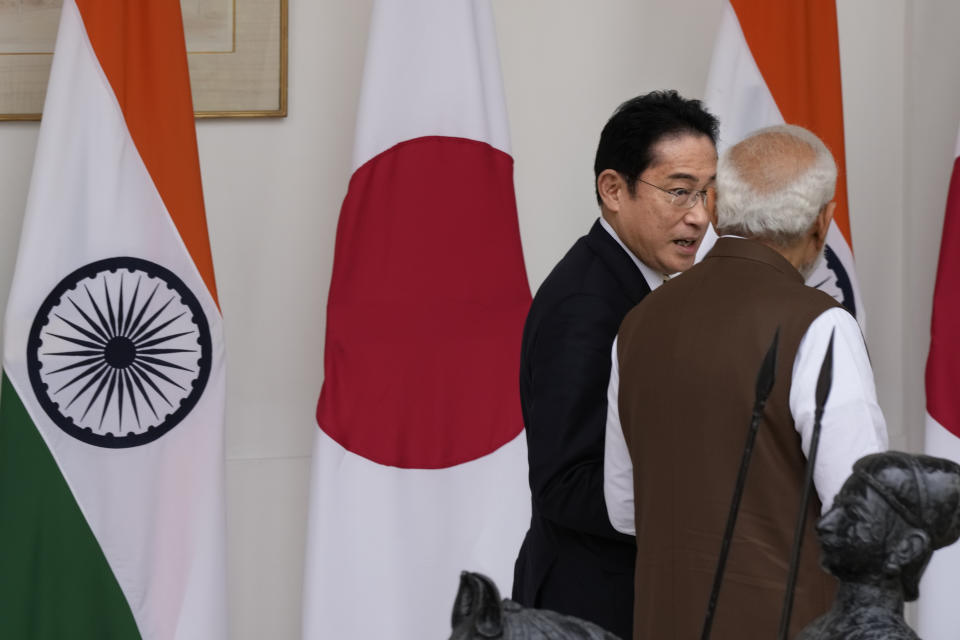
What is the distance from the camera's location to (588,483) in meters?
1.74

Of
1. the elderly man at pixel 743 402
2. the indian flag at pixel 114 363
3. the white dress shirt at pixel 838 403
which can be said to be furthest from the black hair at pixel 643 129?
the indian flag at pixel 114 363

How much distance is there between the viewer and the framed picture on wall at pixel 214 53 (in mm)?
3434

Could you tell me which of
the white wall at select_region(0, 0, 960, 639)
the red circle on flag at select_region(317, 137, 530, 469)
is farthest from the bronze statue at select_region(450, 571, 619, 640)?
the white wall at select_region(0, 0, 960, 639)

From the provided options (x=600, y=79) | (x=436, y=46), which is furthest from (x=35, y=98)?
(x=600, y=79)

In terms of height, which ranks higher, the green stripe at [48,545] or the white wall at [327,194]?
the white wall at [327,194]

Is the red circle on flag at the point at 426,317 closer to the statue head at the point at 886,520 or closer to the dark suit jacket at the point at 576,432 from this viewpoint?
the dark suit jacket at the point at 576,432

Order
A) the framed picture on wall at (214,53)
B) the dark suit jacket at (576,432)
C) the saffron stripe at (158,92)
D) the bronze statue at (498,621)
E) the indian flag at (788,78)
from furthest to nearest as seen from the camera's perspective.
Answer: the framed picture on wall at (214,53) < the indian flag at (788,78) < the saffron stripe at (158,92) < the dark suit jacket at (576,432) < the bronze statue at (498,621)

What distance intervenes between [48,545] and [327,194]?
1228mm

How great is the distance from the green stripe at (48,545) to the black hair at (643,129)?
1.54 metres

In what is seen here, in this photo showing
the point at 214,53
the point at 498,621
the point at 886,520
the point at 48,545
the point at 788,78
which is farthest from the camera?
the point at 214,53

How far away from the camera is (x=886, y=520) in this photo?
2.60 ft

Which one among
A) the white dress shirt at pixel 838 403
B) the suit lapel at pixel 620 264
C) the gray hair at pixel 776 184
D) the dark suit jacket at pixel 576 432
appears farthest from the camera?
the suit lapel at pixel 620 264

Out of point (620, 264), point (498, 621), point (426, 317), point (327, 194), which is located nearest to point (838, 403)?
point (620, 264)

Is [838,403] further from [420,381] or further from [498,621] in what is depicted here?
[420,381]
